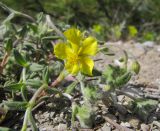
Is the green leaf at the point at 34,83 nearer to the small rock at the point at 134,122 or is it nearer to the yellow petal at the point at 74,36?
the yellow petal at the point at 74,36

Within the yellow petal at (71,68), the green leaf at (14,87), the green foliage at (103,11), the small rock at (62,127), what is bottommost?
the small rock at (62,127)

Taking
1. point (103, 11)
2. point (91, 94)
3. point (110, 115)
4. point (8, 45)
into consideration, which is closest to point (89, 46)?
point (91, 94)

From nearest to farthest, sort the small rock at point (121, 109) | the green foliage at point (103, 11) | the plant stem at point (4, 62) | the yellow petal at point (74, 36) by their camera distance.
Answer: the yellow petal at point (74, 36) → the small rock at point (121, 109) → the plant stem at point (4, 62) → the green foliage at point (103, 11)

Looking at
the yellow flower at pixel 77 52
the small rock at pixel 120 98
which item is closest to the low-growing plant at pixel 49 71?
the yellow flower at pixel 77 52

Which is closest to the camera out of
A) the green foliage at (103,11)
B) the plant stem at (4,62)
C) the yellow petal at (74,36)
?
the yellow petal at (74,36)

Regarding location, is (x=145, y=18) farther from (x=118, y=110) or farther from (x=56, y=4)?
(x=118, y=110)

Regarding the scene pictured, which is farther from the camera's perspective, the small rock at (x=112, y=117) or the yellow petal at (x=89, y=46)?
the small rock at (x=112, y=117)

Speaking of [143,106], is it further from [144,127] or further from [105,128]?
[105,128]

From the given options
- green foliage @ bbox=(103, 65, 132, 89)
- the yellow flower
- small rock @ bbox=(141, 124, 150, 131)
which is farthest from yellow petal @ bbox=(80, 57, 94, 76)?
small rock @ bbox=(141, 124, 150, 131)

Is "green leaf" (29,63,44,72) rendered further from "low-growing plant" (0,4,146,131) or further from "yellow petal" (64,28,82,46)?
"yellow petal" (64,28,82,46)
